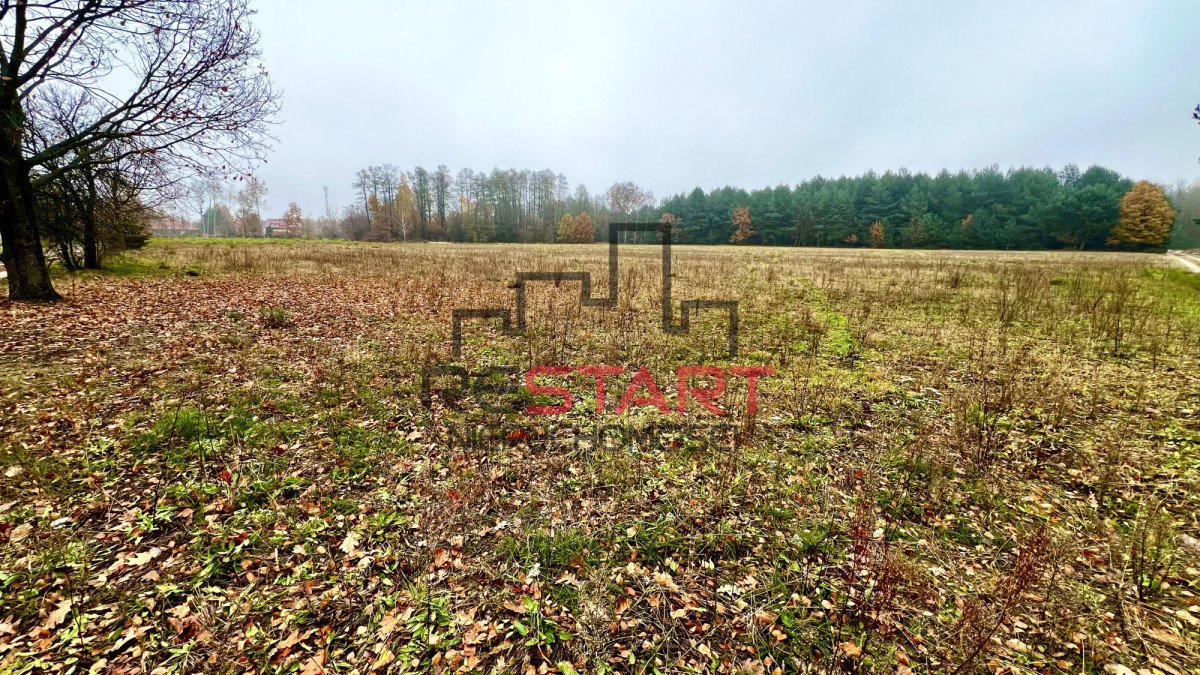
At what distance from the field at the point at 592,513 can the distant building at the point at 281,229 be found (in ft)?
293

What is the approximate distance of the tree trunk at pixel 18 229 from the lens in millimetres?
9508

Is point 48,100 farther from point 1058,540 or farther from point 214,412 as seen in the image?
point 1058,540

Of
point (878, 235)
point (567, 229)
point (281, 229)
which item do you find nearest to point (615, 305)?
point (567, 229)

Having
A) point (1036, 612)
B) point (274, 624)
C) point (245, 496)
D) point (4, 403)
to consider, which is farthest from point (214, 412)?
point (1036, 612)

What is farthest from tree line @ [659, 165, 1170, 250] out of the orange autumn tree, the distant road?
the orange autumn tree

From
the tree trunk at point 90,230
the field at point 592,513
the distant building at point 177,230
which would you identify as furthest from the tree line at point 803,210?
the field at point 592,513

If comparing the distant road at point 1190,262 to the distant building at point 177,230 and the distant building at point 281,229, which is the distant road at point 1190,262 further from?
the distant building at point 281,229

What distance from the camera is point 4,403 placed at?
17.1ft

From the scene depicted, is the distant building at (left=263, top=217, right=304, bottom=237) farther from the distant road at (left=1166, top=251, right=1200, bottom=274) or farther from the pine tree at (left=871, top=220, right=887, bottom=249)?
the distant road at (left=1166, top=251, right=1200, bottom=274)

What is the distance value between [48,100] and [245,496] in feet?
53.0

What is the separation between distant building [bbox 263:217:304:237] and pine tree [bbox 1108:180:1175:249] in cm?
12205

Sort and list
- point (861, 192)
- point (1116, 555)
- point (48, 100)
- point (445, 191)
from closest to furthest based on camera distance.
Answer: point (1116, 555) → point (48, 100) → point (861, 192) → point (445, 191)

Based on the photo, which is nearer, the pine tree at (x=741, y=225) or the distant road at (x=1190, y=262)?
the distant road at (x=1190, y=262)

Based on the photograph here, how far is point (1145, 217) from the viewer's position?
161 ft
